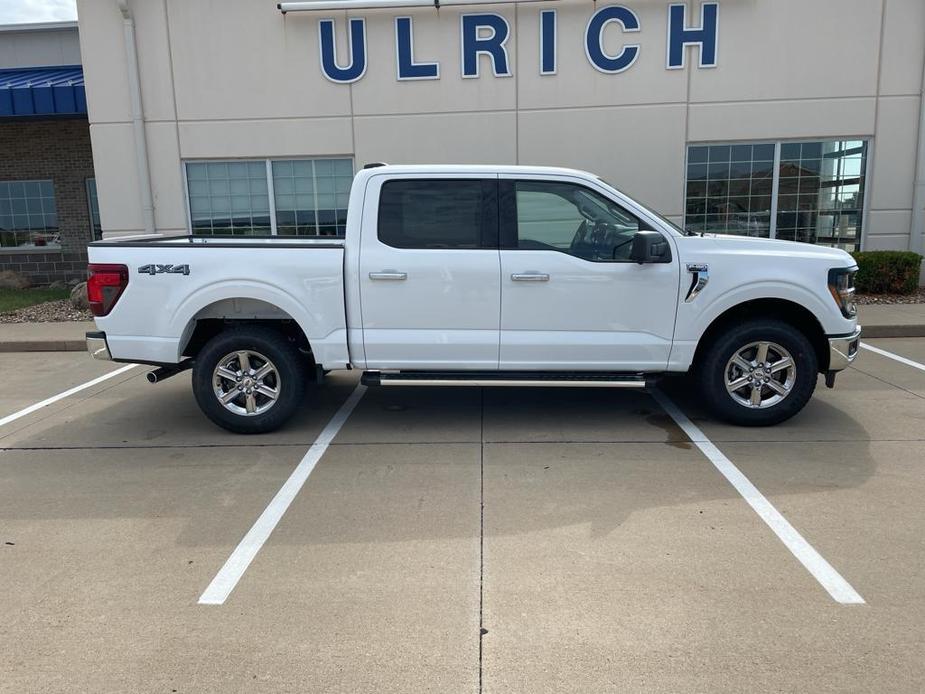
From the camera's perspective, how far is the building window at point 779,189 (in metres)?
11.4

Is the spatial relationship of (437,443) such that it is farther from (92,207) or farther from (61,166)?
(61,166)

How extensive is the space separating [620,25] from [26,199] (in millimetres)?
14012

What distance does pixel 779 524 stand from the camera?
12.9ft

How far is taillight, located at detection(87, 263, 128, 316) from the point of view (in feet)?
17.6

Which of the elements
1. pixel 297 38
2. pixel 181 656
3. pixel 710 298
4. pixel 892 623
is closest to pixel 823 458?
pixel 710 298

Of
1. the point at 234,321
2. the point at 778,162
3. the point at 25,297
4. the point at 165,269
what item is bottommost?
the point at 25,297

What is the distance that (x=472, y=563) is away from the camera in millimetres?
3559

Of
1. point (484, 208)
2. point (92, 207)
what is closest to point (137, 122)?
point (92, 207)

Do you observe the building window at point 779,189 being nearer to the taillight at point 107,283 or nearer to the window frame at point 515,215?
the window frame at point 515,215

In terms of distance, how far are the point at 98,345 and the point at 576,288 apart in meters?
3.78

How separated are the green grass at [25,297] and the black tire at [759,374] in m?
11.7

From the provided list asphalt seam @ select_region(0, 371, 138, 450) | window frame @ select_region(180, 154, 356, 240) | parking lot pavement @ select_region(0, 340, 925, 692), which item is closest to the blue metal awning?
window frame @ select_region(180, 154, 356, 240)

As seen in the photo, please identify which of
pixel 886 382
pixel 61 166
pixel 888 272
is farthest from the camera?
pixel 61 166

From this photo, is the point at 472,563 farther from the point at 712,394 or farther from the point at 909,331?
the point at 909,331
